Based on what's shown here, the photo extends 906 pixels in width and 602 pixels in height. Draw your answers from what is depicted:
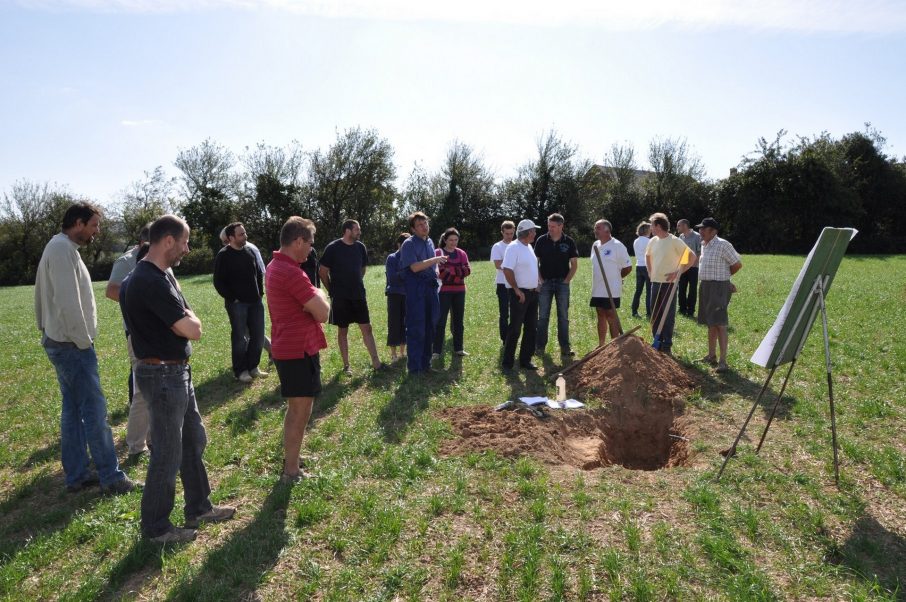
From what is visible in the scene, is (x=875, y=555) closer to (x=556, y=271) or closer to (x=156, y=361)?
(x=156, y=361)

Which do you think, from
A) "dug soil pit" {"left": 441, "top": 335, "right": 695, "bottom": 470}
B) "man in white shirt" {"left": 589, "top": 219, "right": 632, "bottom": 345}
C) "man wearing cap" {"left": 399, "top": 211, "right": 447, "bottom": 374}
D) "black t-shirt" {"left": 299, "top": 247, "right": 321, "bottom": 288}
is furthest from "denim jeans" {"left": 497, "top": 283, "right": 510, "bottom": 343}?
"black t-shirt" {"left": 299, "top": 247, "right": 321, "bottom": 288}

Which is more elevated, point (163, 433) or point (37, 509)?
point (163, 433)

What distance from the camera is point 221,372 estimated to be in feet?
29.7

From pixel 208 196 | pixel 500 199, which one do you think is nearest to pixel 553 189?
pixel 500 199

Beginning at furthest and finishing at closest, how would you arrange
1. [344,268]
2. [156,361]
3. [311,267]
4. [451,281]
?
[311,267] < [451,281] < [344,268] < [156,361]

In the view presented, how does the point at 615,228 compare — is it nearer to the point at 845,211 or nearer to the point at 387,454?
the point at 845,211

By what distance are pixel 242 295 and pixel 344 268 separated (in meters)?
1.55

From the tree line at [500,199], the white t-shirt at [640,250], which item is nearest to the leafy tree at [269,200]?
the tree line at [500,199]

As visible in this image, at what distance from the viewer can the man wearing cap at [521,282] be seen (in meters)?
8.37

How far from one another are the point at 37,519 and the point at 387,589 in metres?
3.08

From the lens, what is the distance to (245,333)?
8445 millimetres

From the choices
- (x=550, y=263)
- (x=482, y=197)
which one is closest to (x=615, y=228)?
(x=482, y=197)

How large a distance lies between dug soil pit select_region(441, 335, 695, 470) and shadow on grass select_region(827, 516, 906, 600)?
1730 millimetres

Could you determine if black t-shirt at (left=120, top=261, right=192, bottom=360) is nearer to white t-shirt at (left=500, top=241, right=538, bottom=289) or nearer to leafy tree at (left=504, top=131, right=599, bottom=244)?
white t-shirt at (left=500, top=241, right=538, bottom=289)
